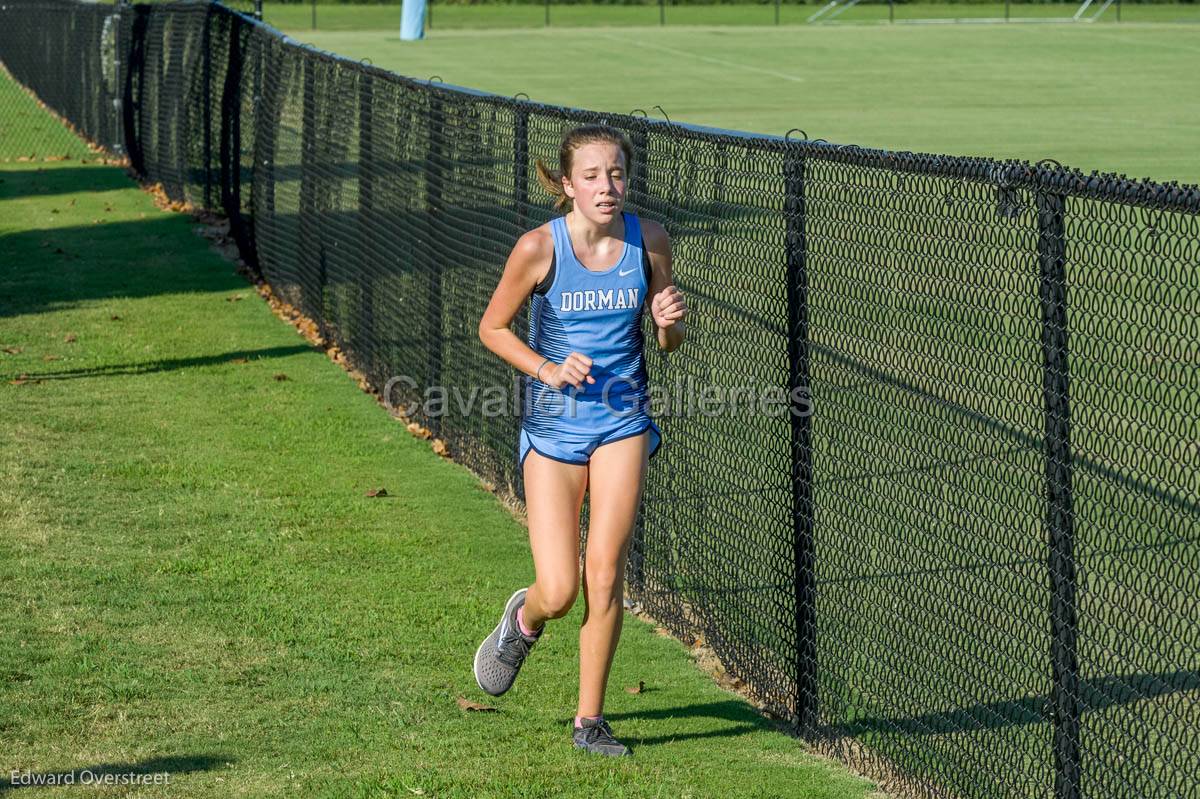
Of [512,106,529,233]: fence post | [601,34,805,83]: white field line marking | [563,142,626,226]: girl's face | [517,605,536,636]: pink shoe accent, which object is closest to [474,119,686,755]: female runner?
[563,142,626,226]: girl's face

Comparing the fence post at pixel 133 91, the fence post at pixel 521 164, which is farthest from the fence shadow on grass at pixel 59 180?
the fence post at pixel 521 164

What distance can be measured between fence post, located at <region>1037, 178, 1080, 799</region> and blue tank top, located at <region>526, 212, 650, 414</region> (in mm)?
1314

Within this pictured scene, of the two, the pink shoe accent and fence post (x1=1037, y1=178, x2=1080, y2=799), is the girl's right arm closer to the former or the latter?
the pink shoe accent

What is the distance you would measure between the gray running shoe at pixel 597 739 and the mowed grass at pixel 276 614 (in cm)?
4

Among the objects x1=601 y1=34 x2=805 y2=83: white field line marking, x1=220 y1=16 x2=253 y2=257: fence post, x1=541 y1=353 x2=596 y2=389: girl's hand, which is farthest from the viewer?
x1=601 y1=34 x2=805 y2=83: white field line marking

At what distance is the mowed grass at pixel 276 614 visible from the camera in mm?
5324

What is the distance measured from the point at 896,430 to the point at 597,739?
158 cm

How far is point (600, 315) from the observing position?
5.16 m

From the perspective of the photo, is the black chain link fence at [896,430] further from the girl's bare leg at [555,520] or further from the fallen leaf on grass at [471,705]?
the fallen leaf on grass at [471,705]

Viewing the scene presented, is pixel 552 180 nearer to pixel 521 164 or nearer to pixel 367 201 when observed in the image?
pixel 521 164

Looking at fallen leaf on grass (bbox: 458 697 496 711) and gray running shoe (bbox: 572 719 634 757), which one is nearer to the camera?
gray running shoe (bbox: 572 719 634 757)

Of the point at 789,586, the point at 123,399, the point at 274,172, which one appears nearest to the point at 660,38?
the point at 274,172

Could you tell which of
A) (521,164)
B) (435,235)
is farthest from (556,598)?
(435,235)

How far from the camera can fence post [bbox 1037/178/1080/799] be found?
4336mm
